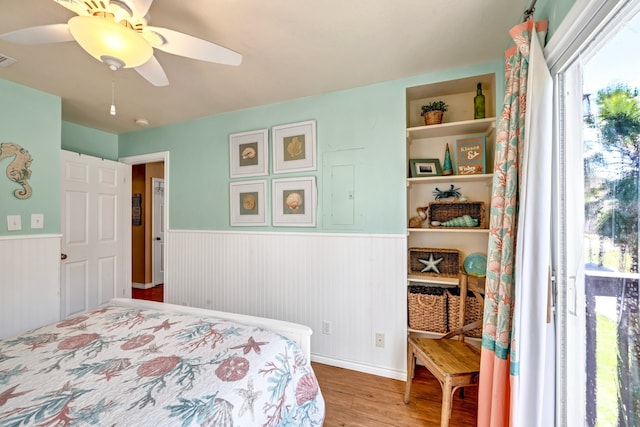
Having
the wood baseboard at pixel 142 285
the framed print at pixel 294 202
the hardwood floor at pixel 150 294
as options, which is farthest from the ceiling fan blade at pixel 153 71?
the wood baseboard at pixel 142 285

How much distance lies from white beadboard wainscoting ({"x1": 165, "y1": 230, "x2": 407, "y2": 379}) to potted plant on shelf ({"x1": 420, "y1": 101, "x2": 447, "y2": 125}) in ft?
3.01

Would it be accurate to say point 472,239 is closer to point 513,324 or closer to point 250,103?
point 513,324

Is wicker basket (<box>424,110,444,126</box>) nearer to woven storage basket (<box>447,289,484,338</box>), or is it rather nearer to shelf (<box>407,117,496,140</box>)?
shelf (<box>407,117,496,140</box>)

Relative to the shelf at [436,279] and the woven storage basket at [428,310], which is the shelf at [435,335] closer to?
the woven storage basket at [428,310]

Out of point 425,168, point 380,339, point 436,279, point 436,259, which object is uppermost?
point 425,168

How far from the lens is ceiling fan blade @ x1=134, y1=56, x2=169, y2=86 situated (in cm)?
137

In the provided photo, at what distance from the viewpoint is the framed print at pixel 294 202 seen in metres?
2.35

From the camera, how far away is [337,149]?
2268 millimetres

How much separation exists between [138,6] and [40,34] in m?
0.52

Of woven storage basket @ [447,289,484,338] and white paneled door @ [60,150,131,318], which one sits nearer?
woven storage basket @ [447,289,484,338]

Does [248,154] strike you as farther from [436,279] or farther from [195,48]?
[436,279]

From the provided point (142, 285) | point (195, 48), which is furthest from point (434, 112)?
point (142, 285)

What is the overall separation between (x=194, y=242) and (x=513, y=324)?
281 cm

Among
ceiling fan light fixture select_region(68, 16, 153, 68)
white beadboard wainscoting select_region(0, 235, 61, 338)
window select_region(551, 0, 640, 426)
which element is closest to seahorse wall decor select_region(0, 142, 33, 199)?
white beadboard wainscoting select_region(0, 235, 61, 338)
